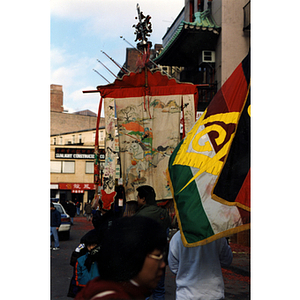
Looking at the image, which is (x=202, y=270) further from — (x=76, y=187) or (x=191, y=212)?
(x=76, y=187)

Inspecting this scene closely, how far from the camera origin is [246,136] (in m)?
2.50

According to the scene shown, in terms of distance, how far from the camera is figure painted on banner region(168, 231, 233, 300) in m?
2.79

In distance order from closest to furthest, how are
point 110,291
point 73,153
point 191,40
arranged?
point 110,291 < point 191,40 < point 73,153

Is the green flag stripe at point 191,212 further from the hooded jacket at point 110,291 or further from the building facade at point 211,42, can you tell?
the building facade at point 211,42

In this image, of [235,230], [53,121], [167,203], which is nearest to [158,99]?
[167,203]

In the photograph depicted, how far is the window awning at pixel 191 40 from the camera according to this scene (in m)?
12.9

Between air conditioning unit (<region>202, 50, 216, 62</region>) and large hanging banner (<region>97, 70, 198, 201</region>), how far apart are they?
8.11 metres

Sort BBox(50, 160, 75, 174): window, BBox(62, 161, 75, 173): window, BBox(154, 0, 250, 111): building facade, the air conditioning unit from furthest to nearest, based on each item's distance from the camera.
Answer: BBox(62, 161, 75, 173): window < BBox(50, 160, 75, 174): window < the air conditioning unit < BBox(154, 0, 250, 111): building facade

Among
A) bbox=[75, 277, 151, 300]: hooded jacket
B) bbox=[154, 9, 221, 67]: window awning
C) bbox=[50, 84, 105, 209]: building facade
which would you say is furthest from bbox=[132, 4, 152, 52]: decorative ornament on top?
bbox=[50, 84, 105, 209]: building facade

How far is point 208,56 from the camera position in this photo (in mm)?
13266

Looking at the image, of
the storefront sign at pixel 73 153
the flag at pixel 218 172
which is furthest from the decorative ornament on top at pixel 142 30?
the storefront sign at pixel 73 153

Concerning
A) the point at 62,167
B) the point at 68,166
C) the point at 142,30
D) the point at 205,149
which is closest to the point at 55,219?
the point at 142,30

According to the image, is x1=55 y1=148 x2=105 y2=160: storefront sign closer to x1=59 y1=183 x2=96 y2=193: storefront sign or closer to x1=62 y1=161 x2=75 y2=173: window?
x1=62 y1=161 x2=75 y2=173: window

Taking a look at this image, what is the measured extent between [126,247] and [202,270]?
174 centimetres
